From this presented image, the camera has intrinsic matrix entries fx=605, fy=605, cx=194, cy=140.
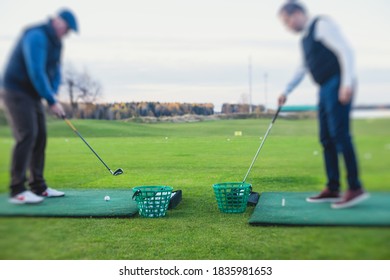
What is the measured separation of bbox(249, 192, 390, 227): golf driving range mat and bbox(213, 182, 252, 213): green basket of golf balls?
A: 29cm

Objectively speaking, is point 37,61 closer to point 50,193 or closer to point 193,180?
point 50,193

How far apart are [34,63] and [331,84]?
7.99ft

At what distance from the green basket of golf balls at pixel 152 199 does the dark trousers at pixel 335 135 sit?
2.32 metres

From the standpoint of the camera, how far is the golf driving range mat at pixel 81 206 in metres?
5.46

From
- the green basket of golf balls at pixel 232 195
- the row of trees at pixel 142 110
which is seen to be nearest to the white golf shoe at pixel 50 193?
the row of trees at pixel 142 110

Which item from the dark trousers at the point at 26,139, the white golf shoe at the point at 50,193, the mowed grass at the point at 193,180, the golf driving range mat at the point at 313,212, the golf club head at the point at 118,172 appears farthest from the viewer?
the golf club head at the point at 118,172

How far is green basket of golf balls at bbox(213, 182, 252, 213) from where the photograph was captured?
670 cm

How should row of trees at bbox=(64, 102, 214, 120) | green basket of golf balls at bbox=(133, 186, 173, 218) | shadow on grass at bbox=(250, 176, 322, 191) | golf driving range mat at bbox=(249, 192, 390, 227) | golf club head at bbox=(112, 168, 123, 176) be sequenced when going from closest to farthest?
golf driving range mat at bbox=(249, 192, 390, 227) < shadow on grass at bbox=(250, 176, 322, 191) < row of trees at bbox=(64, 102, 214, 120) < golf club head at bbox=(112, 168, 123, 176) < green basket of golf balls at bbox=(133, 186, 173, 218)

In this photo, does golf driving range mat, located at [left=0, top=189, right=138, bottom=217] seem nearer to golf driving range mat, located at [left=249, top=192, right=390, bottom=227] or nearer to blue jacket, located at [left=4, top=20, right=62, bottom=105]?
blue jacket, located at [left=4, top=20, right=62, bottom=105]

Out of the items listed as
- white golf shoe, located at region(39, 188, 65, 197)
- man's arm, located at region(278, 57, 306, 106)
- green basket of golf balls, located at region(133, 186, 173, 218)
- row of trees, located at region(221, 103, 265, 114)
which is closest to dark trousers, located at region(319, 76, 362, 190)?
man's arm, located at region(278, 57, 306, 106)

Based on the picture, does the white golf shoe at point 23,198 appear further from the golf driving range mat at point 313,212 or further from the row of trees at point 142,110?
the golf driving range mat at point 313,212

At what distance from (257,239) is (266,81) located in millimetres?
1697
